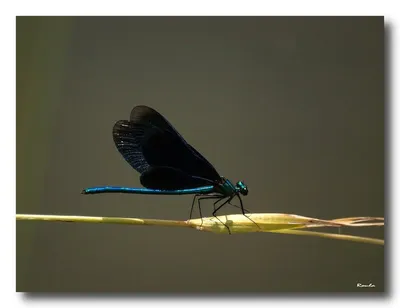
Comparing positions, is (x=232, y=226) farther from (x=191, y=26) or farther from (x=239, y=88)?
(x=191, y=26)

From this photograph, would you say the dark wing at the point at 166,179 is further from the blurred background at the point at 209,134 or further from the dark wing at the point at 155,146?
the blurred background at the point at 209,134

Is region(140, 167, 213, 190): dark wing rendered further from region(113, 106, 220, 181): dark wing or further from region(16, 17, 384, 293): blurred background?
region(16, 17, 384, 293): blurred background

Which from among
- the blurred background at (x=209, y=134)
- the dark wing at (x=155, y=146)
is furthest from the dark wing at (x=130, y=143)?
the blurred background at (x=209, y=134)

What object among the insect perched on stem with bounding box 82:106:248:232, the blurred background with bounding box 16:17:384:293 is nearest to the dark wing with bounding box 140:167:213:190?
the insect perched on stem with bounding box 82:106:248:232

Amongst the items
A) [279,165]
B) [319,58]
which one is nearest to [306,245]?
[279,165]

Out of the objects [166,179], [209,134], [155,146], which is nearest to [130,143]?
[155,146]

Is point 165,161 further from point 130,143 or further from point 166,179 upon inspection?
point 130,143

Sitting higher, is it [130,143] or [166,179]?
[130,143]
